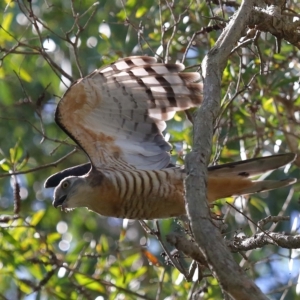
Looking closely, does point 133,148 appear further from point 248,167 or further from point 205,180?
point 205,180

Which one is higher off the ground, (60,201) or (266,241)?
(266,241)

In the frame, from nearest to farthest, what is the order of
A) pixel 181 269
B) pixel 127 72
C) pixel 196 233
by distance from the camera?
pixel 196 233, pixel 181 269, pixel 127 72

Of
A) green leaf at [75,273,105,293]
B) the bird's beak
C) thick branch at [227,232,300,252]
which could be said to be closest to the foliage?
green leaf at [75,273,105,293]

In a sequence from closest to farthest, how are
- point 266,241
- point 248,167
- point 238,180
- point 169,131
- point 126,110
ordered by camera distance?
point 266,241
point 248,167
point 238,180
point 126,110
point 169,131

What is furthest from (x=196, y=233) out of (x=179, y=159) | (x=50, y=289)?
(x=50, y=289)

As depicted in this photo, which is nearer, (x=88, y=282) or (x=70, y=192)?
(x=70, y=192)

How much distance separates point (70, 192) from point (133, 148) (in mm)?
469

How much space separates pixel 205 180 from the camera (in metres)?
1.84

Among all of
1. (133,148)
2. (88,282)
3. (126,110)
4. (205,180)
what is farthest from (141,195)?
(205,180)

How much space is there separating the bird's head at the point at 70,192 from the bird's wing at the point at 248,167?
0.58 metres

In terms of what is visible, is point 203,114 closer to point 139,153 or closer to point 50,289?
point 139,153

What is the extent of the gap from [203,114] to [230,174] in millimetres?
1293

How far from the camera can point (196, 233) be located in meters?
1.68

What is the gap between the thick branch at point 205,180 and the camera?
1.61 meters
